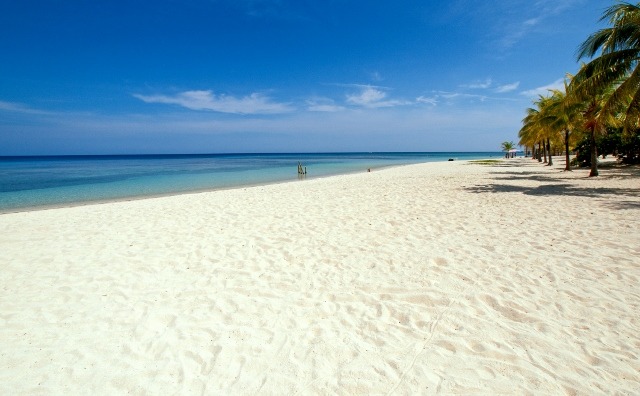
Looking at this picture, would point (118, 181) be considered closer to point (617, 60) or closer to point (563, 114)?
point (617, 60)

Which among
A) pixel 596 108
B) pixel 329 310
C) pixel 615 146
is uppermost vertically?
pixel 596 108

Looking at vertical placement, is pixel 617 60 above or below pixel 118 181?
above

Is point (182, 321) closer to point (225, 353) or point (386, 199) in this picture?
point (225, 353)

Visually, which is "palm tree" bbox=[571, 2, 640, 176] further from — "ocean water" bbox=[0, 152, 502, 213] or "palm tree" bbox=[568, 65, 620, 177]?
"ocean water" bbox=[0, 152, 502, 213]

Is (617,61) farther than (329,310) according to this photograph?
Yes

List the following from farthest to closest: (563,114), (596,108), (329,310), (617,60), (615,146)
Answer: (615,146) < (563,114) < (596,108) < (617,60) < (329,310)

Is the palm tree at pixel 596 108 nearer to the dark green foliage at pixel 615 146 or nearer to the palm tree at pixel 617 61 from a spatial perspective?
the palm tree at pixel 617 61

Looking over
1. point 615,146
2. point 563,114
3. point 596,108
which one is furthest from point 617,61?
point 615,146

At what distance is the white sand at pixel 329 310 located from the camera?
2.65 metres

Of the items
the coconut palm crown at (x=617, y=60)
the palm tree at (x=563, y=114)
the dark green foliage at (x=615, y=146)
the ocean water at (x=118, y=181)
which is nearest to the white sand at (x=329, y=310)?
the coconut palm crown at (x=617, y=60)

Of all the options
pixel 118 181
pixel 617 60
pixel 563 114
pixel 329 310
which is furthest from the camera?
pixel 118 181

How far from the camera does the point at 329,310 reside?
12.2 ft

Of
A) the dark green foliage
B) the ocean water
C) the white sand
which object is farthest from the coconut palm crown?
the ocean water

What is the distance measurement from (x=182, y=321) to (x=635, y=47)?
18234 mm
